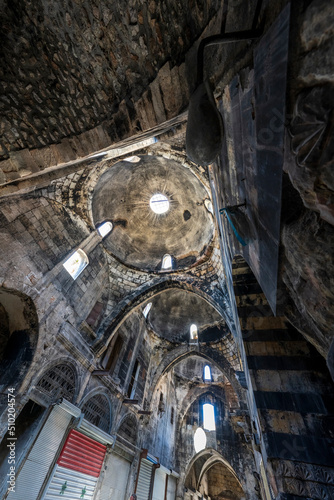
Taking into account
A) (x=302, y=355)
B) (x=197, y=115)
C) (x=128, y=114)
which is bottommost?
(x=302, y=355)

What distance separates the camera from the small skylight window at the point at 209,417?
12680 mm

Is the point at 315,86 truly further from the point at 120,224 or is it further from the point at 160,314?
the point at 160,314

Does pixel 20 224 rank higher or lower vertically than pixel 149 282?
lower

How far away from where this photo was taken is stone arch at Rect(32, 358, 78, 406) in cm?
550

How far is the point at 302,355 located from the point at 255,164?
318 centimetres

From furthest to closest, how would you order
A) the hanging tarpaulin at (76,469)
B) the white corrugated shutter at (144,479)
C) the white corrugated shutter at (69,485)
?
the white corrugated shutter at (144,479) → the hanging tarpaulin at (76,469) → the white corrugated shutter at (69,485)

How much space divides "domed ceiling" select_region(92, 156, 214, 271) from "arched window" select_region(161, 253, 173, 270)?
0.26m

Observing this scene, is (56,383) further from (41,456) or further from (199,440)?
(199,440)

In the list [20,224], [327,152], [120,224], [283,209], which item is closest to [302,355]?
[283,209]

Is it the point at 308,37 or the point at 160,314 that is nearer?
the point at 308,37

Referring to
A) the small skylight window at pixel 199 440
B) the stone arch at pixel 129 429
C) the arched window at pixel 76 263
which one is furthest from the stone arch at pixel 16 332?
the small skylight window at pixel 199 440

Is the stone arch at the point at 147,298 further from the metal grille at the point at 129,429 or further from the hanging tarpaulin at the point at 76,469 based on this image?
the metal grille at the point at 129,429

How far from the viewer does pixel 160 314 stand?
1413cm

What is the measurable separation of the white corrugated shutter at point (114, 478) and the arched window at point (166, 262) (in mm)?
8125
